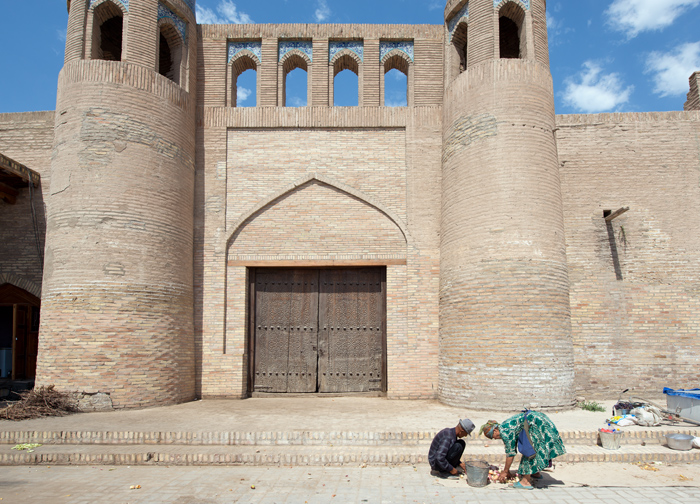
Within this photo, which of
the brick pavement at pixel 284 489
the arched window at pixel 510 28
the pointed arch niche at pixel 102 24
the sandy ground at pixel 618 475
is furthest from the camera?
the arched window at pixel 510 28

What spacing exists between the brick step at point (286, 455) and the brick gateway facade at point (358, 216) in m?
2.04

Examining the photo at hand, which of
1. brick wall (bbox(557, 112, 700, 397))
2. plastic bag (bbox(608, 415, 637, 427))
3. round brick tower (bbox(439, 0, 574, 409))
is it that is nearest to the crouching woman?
plastic bag (bbox(608, 415, 637, 427))

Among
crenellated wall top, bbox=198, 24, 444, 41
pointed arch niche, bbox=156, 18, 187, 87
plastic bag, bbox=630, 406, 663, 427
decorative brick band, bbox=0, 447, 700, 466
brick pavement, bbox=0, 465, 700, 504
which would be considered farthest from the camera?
crenellated wall top, bbox=198, 24, 444, 41

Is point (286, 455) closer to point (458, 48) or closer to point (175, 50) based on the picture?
point (175, 50)

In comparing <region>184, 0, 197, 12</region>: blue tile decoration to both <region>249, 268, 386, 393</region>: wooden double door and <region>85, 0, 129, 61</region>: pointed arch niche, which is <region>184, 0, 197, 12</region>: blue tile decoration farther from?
<region>249, 268, 386, 393</region>: wooden double door

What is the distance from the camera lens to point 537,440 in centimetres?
466

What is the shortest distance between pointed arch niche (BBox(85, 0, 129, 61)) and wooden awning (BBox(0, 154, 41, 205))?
7.46ft

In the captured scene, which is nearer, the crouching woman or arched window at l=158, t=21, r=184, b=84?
the crouching woman

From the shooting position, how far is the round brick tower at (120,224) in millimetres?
7934

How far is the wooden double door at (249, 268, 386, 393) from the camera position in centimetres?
942

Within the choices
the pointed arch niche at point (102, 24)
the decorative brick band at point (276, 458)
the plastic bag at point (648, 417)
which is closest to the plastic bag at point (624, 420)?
the plastic bag at point (648, 417)

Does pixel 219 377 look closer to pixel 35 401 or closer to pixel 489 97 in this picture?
pixel 35 401

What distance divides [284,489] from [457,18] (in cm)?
839

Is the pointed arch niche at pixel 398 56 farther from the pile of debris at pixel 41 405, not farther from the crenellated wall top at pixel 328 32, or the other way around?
the pile of debris at pixel 41 405
